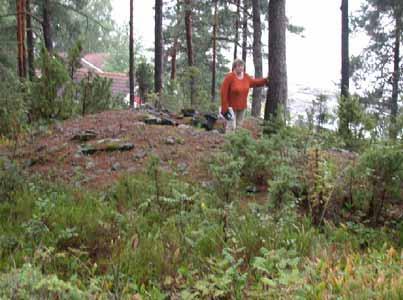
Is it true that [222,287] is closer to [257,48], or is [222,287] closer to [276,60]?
[276,60]

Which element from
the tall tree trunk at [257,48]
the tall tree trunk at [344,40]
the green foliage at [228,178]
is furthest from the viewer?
the tall tree trunk at [257,48]

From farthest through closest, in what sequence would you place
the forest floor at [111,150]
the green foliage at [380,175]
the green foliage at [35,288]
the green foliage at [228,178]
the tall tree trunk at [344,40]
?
the tall tree trunk at [344,40]
the forest floor at [111,150]
the green foliage at [228,178]
the green foliage at [380,175]
the green foliage at [35,288]

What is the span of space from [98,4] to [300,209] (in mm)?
65041

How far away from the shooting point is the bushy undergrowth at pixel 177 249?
2.77 metres

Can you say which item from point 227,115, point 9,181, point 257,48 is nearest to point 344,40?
point 257,48

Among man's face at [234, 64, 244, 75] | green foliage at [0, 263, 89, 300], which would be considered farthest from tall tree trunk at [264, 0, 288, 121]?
green foliage at [0, 263, 89, 300]

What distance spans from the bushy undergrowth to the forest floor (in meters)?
0.77

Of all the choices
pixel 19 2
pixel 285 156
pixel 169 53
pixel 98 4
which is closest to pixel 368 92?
pixel 169 53

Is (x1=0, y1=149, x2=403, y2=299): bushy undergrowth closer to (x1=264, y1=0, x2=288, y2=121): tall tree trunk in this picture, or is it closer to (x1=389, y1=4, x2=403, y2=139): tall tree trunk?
(x1=264, y1=0, x2=288, y2=121): tall tree trunk

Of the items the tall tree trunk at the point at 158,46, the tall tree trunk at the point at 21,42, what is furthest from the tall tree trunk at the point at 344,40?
the tall tree trunk at the point at 21,42

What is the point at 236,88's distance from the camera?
28.6ft

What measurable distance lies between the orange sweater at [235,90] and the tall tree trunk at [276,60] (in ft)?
1.51

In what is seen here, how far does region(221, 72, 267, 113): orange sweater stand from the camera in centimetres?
863

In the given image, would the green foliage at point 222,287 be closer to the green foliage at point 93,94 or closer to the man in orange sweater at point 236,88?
the man in orange sweater at point 236,88
